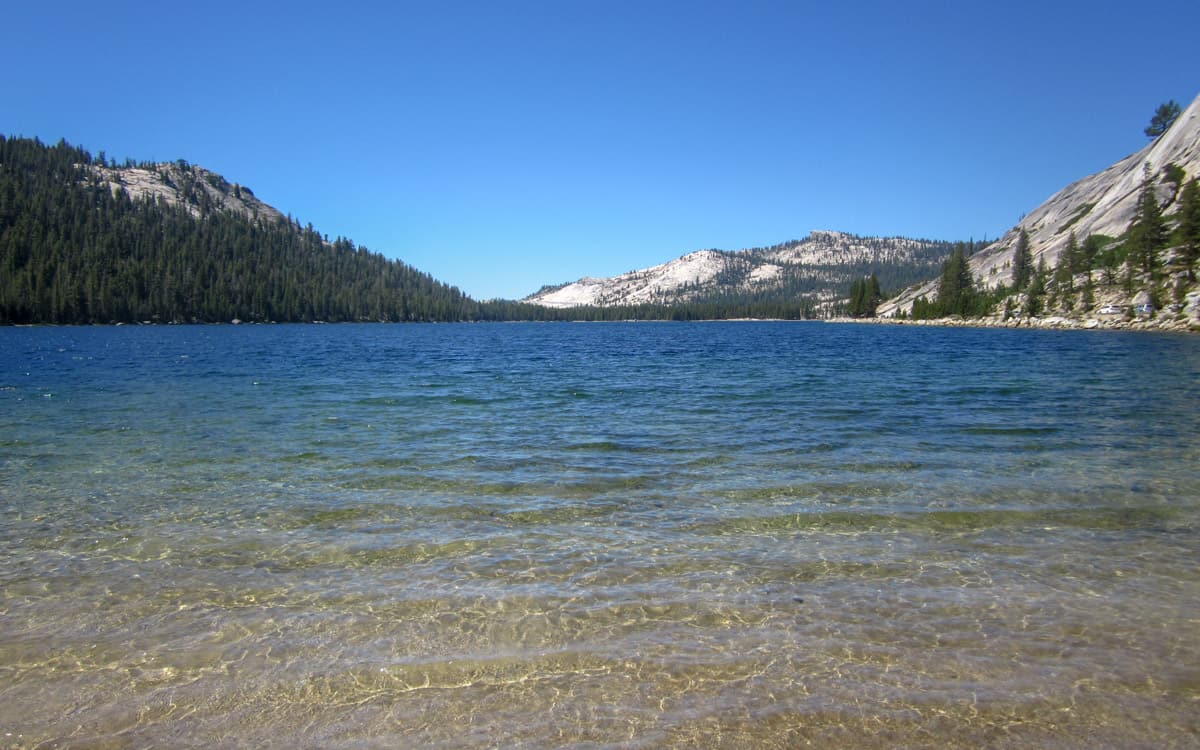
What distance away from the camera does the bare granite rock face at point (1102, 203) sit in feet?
395

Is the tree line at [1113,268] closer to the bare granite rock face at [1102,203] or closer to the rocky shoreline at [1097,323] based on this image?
the bare granite rock face at [1102,203]

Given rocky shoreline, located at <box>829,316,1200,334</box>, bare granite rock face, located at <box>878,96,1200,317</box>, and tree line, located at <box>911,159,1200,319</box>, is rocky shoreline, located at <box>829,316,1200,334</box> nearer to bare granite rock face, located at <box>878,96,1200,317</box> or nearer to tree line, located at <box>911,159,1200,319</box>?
tree line, located at <box>911,159,1200,319</box>

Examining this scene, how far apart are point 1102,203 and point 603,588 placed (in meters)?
185

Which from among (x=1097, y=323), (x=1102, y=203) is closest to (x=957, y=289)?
(x=1102, y=203)

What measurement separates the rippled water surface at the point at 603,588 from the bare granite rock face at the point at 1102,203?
139111mm

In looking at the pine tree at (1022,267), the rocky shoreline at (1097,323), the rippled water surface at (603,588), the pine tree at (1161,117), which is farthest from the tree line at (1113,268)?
the rippled water surface at (603,588)

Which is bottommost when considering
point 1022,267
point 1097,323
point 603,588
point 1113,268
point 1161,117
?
point 603,588

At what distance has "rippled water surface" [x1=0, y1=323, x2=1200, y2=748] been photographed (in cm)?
568

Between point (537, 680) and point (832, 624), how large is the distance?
3.53m

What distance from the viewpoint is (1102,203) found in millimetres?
145500

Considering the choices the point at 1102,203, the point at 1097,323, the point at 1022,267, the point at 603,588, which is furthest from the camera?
the point at 1102,203

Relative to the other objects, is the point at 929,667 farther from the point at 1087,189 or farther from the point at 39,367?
the point at 1087,189

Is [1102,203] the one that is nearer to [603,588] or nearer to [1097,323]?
[1097,323]

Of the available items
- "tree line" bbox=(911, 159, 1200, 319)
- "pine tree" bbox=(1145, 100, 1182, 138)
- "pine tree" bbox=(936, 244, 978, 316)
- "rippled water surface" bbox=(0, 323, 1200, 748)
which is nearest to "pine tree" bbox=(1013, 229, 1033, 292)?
"tree line" bbox=(911, 159, 1200, 319)
